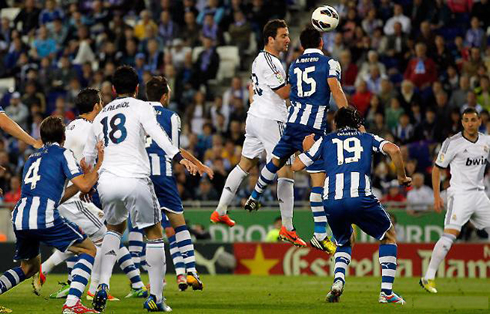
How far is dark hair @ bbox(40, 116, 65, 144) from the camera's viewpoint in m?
10.3

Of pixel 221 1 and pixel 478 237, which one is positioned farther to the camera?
pixel 221 1

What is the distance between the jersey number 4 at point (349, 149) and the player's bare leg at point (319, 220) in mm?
1374

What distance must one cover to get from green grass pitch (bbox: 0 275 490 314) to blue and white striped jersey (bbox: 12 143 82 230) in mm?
990

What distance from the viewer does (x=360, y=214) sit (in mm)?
11188

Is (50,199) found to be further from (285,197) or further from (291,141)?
(285,197)

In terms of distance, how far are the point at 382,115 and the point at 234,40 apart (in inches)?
198

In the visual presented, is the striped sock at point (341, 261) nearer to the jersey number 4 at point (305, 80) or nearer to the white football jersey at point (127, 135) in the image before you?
the jersey number 4 at point (305, 80)

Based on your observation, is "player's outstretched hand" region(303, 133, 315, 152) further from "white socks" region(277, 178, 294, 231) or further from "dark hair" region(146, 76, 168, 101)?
"dark hair" region(146, 76, 168, 101)

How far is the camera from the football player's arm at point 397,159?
428 inches

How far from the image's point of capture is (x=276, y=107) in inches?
518

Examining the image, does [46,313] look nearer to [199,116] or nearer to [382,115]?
[382,115]

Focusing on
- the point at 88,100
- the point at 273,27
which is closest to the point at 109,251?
the point at 88,100

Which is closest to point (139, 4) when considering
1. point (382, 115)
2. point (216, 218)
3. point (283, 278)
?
point (382, 115)

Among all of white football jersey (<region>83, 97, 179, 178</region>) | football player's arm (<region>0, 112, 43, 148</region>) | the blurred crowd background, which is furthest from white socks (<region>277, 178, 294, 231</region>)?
the blurred crowd background
